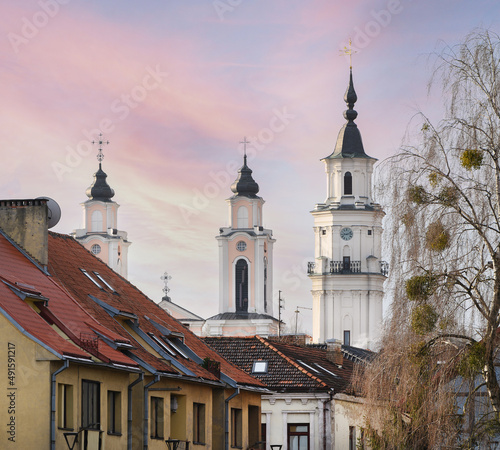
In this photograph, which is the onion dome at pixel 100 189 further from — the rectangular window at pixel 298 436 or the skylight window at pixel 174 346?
the skylight window at pixel 174 346

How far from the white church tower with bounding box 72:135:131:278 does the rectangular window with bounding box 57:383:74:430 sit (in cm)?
15644

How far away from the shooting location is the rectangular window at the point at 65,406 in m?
30.9

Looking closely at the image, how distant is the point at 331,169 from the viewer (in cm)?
15825

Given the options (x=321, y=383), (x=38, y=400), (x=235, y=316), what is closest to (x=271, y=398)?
(x=321, y=383)

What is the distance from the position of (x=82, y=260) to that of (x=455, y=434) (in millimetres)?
13545

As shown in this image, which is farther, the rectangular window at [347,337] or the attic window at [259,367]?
the rectangular window at [347,337]

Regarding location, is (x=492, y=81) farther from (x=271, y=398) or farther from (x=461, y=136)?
(x=271, y=398)

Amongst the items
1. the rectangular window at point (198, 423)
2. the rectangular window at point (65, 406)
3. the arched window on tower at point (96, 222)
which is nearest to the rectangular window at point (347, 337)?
the arched window on tower at point (96, 222)

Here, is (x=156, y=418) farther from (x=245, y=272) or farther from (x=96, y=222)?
(x=96, y=222)

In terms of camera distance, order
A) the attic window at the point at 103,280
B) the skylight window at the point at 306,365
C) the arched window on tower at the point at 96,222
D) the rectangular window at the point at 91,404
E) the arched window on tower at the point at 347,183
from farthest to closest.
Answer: the arched window on tower at the point at 96,222
the arched window on tower at the point at 347,183
the skylight window at the point at 306,365
the attic window at the point at 103,280
the rectangular window at the point at 91,404

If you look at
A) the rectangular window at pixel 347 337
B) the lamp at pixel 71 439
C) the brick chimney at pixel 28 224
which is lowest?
the lamp at pixel 71 439

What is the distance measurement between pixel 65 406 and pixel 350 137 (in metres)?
129

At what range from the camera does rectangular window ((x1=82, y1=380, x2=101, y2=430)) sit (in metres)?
32.1

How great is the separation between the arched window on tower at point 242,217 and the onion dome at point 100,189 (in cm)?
2001
